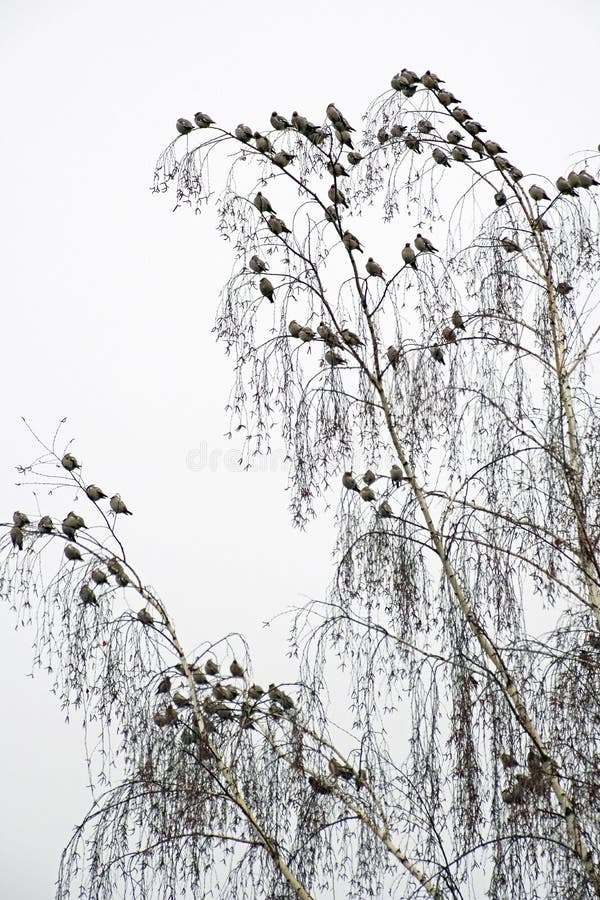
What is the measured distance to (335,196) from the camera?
13.6ft

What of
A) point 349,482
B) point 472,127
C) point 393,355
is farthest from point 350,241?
point 349,482

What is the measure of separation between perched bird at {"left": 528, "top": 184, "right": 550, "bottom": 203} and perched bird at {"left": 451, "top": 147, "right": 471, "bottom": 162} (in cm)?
27

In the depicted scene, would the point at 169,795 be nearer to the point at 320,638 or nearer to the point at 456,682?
the point at 320,638

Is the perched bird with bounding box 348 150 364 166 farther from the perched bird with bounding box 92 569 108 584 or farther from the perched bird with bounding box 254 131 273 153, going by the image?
the perched bird with bounding box 92 569 108 584

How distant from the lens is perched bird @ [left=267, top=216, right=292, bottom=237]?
4113 mm

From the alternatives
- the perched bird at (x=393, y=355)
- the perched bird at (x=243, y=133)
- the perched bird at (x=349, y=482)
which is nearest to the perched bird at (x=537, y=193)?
the perched bird at (x=393, y=355)

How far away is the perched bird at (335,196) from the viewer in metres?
4.14

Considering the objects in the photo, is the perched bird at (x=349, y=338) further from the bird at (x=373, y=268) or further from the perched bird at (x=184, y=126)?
the perched bird at (x=184, y=126)

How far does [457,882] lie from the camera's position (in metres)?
3.60

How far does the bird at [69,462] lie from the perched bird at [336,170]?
1299mm

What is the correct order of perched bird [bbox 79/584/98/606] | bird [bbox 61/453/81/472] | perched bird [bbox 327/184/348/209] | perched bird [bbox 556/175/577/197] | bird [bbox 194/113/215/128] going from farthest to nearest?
perched bird [bbox 556/175/577/197] → bird [bbox 194/113/215/128] → perched bird [bbox 327/184/348/209] → bird [bbox 61/453/81/472] → perched bird [bbox 79/584/98/606]

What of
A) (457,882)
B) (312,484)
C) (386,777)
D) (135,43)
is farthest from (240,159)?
(135,43)

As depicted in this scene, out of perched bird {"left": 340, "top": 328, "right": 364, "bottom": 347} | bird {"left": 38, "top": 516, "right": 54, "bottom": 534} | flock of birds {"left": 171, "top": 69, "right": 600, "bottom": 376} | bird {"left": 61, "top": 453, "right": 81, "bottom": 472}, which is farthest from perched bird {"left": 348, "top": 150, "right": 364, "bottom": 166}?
bird {"left": 38, "top": 516, "right": 54, "bottom": 534}

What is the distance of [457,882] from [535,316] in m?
1.98
